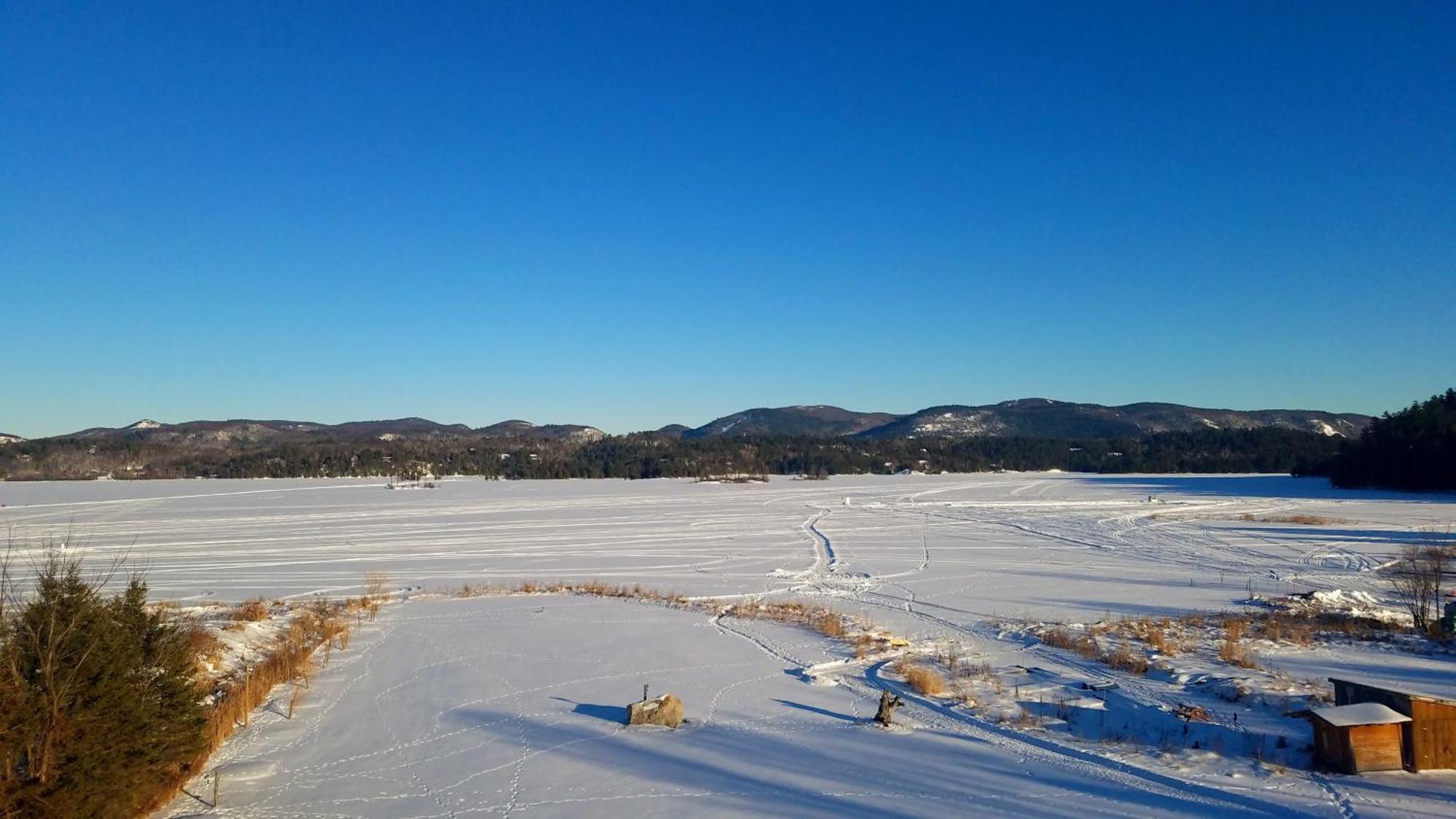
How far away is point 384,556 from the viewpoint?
1041 inches

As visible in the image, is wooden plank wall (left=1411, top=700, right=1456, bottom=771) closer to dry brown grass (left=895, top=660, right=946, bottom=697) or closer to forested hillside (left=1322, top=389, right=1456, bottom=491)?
dry brown grass (left=895, top=660, right=946, bottom=697)

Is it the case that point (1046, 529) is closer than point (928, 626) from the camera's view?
No

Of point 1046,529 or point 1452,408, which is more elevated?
point 1452,408

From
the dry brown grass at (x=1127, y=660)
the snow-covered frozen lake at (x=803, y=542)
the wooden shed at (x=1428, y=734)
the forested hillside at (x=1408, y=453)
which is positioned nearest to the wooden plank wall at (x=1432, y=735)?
the wooden shed at (x=1428, y=734)

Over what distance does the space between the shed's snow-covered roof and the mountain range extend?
416 ft

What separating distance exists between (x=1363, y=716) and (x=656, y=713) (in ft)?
20.4

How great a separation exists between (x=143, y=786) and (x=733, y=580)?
15024 mm

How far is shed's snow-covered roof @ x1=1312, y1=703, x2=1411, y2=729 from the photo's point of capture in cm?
672

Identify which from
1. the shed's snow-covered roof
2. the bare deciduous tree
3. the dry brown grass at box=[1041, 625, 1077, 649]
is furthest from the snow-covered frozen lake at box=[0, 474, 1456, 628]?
the shed's snow-covered roof

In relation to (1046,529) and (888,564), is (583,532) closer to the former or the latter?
(888,564)

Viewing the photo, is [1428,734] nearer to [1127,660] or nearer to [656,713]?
[1127,660]

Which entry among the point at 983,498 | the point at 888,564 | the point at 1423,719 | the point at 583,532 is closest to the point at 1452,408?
the point at 983,498

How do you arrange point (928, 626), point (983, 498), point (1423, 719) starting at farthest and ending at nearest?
point (983, 498), point (928, 626), point (1423, 719)

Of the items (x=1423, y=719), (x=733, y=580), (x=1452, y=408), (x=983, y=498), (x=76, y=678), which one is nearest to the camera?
(x=76, y=678)
